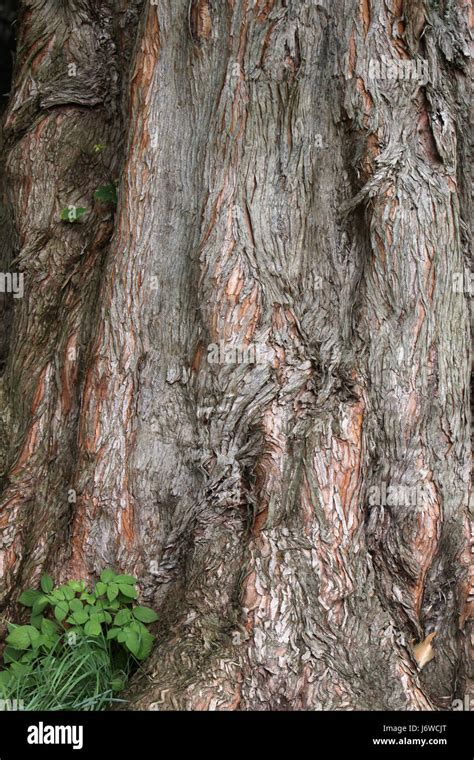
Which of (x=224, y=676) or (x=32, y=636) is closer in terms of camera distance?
(x=224, y=676)

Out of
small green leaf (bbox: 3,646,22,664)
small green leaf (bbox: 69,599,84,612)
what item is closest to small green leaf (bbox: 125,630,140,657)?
small green leaf (bbox: 69,599,84,612)

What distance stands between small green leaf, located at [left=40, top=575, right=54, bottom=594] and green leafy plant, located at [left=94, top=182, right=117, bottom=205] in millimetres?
2044

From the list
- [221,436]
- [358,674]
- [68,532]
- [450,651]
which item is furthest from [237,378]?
[450,651]

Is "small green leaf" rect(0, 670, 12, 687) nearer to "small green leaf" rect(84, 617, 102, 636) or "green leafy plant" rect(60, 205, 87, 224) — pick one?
"small green leaf" rect(84, 617, 102, 636)

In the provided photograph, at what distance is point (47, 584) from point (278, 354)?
1.49m

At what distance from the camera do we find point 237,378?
386 centimetres

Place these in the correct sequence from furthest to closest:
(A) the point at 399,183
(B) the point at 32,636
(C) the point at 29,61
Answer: (C) the point at 29,61 < (A) the point at 399,183 < (B) the point at 32,636

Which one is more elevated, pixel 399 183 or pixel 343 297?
pixel 399 183

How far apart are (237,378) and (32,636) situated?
1.46 meters

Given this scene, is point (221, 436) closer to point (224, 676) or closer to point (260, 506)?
point (260, 506)

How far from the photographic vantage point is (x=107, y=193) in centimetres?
464

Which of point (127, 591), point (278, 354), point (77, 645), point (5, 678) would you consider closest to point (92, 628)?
point (77, 645)

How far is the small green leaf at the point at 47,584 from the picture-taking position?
3795 mm

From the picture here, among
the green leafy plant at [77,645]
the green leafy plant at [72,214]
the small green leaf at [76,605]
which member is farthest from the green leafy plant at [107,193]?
the small green leaf at [76,605]
